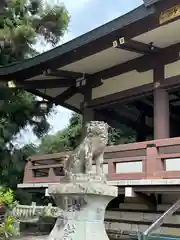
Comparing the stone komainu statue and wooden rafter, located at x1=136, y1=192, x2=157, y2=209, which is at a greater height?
the stone komainu statue

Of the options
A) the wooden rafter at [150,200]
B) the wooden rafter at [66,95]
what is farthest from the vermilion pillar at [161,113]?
the wooden rafter at [66,95]

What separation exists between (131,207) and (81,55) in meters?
3.64

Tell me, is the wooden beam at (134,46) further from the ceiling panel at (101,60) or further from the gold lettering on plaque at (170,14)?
the gold lettering on plaque at (170,14)

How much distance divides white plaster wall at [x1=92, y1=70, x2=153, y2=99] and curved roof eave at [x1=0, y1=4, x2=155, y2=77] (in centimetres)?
A: 162

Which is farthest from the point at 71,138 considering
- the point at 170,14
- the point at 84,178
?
the point at 84,178

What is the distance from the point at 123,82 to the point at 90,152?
4.95m

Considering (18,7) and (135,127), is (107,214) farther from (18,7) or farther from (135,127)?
(18,7)

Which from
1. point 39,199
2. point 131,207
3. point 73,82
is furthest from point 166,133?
point 39,199

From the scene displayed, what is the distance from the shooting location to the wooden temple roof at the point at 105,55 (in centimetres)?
671

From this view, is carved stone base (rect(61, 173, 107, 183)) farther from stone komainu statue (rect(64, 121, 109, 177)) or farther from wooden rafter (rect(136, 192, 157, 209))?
wooden rafter (rect(136, 192, 157, 209))

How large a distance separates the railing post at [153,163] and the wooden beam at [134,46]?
2.14m

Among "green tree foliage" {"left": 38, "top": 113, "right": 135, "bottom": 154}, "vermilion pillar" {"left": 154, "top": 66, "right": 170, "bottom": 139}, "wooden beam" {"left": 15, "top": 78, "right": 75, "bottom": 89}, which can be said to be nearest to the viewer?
"vermilion pillar" {"left": 154, "top": 66, "right": 170, "bottom": 139}

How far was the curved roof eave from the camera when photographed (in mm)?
6636

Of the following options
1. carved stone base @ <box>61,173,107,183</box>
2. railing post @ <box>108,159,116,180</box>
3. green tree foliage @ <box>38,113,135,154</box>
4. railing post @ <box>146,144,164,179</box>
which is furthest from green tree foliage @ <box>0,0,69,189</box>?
carved stone base @ <box>61,173,107,183</box>
